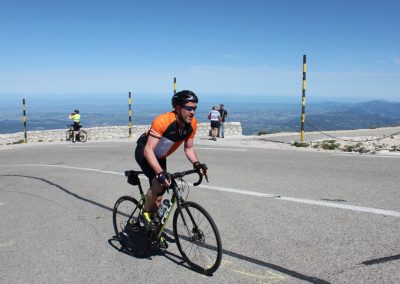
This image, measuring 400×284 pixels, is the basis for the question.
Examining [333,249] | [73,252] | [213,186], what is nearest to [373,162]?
[213,186]

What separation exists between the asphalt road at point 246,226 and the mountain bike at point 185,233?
0.13 metres

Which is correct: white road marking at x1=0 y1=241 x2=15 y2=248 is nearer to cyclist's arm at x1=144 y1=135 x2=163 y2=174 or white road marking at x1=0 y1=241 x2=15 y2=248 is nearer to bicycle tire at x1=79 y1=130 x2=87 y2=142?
cyclist's arm at x1=144 y1=135 x2=163 y2=174

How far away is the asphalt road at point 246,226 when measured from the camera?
13.3 ft

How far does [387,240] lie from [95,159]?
10.9m

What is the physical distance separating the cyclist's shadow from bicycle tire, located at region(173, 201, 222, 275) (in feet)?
0.53

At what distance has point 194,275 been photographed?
13.2 feet

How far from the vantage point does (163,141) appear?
4363mm

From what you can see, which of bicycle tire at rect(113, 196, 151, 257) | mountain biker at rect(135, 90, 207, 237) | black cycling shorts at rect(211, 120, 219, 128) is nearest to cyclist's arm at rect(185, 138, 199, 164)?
mountain biker at rect(135, 90, 207, 237)

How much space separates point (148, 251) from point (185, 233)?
70 centimetres

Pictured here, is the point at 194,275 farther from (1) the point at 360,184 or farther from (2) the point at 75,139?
(2) the point at 75,139

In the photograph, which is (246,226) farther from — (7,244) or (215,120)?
(215,120)

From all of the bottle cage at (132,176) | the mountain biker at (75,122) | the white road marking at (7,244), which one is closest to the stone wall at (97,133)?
the mountain biker at (75,122)

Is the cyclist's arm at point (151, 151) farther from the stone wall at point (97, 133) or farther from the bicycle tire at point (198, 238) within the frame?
the stone wall at point (97, 133)

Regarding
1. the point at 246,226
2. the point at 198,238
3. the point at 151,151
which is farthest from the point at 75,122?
the point at 198,238
